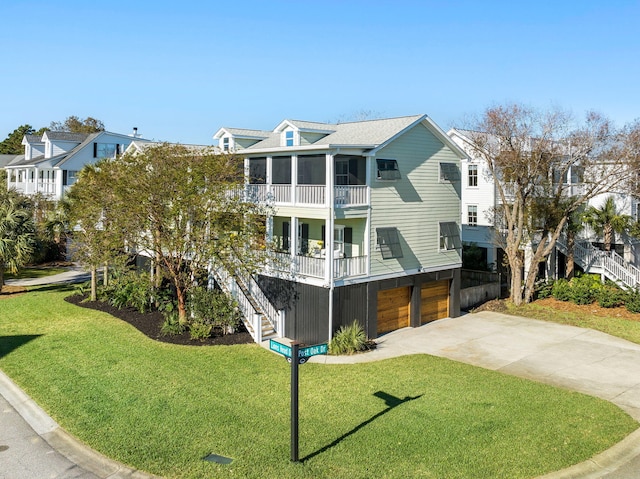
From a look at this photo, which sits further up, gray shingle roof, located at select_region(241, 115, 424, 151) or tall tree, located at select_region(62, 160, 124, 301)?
gray shingle roof, located at select_region(241, 115, 424, 151)

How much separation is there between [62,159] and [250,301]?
33004 mm

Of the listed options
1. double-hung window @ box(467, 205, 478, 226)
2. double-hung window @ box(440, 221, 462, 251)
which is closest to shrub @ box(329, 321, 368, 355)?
double-hung window @ box(440, 221, 462, 251)

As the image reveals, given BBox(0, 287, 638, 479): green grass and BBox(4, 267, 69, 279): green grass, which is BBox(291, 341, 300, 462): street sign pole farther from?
BBox(4, 267, 69, 279): green grass

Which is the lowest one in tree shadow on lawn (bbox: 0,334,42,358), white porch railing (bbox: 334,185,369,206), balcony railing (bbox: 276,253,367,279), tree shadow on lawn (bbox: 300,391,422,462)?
tree shadow on lawn (bbox: 300,391,422,462)

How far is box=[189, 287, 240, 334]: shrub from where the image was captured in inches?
851

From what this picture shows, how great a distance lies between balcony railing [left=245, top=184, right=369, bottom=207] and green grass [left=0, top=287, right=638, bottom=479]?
6.18 m

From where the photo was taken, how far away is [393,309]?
23.8 metres

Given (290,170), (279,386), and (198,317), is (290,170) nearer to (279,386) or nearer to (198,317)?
(198,317)

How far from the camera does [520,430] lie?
12.6 metres

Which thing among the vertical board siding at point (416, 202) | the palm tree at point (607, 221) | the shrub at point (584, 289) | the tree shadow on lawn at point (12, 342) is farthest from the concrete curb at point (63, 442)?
the palm tree at point (607, 221)

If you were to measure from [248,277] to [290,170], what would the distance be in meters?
4.85

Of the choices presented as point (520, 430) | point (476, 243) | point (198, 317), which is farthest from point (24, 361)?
point (476, 243)

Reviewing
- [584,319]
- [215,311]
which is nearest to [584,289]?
[584,319]

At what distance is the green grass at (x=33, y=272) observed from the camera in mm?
36000
